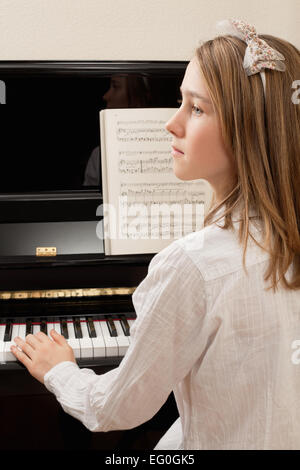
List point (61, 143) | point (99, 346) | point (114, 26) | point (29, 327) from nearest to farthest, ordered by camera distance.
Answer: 1. point (99, 346)
2. point (29, 327)
3. point (61, 143)
4. point (114, 26)

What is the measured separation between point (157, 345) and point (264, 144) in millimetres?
400

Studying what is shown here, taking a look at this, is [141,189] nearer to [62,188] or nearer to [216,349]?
[62,188]

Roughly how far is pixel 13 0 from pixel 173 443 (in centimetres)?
161

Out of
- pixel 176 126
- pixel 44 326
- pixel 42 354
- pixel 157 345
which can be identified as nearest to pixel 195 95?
pixel 176 126

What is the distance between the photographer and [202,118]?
965 millimetres

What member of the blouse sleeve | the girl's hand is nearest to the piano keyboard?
the girl's hand

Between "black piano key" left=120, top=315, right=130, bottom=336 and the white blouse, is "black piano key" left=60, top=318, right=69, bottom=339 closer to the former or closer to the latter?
"black piano key" left=120, top=315, right=130, bottom=336

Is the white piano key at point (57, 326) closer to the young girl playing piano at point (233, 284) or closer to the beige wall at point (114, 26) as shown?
the young girl playing piano at point (233, 284)

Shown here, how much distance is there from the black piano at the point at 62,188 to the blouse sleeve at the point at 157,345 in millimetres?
622

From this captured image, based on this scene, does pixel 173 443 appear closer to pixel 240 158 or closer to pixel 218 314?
pixel 218 314

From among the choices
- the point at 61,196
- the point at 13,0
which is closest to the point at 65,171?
the point at 61,196

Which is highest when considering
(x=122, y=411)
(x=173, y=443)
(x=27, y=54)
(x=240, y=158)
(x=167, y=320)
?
(x=27, y=54)

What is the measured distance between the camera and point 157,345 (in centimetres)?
Result: 91

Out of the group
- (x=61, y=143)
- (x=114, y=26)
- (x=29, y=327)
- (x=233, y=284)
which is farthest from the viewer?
(x=114, y=26)
